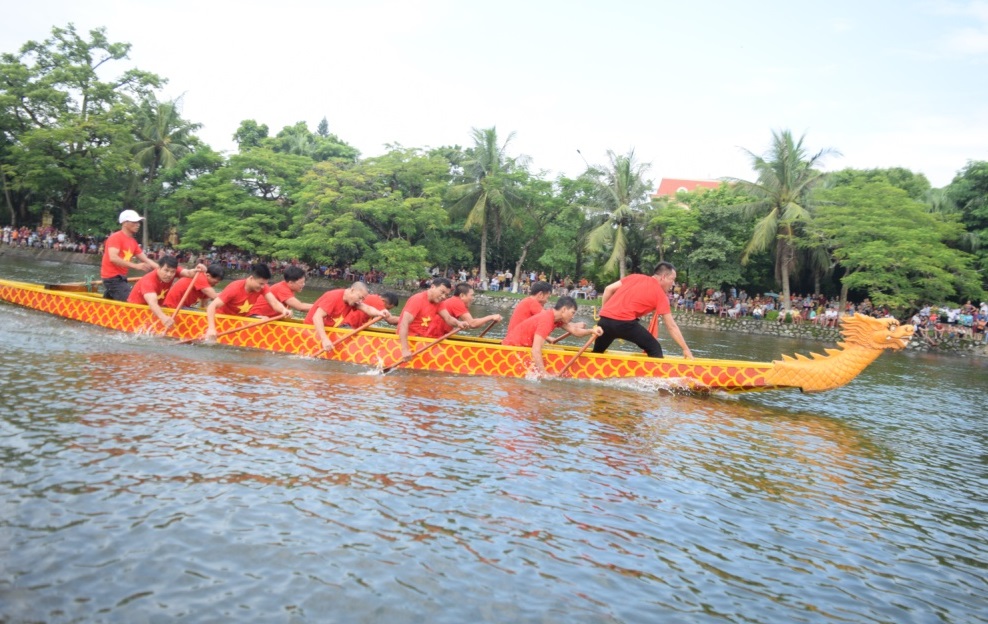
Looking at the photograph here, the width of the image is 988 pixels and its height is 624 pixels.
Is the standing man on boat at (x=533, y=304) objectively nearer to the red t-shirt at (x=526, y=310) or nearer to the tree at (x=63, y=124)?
the red t-shirt at (x=526, y=310)

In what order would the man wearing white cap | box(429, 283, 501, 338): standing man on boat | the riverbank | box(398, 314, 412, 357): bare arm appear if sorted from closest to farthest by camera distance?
box(398, 314, 412, 357): bare arm → box(429, 283, 501, 338): standing man on boat → the man wearing white cap → the riverbank

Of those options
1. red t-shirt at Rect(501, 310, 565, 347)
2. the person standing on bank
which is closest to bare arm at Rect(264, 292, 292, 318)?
red t-shirt at Rect(501, 310, 565, 347)

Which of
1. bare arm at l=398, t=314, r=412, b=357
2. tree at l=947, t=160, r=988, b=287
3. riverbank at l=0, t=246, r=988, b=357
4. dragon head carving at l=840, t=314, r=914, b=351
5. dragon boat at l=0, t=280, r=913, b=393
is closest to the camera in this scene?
dragon head carving at l=840, t=314, r=914, b=351

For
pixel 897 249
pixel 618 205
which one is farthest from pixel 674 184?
pixel 897 249

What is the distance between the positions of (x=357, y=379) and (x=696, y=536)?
20.1 feet

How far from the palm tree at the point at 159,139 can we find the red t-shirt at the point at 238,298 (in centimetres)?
4081

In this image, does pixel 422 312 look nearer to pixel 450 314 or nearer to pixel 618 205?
pixel 450 314

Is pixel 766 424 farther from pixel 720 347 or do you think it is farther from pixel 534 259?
pixel 534 259

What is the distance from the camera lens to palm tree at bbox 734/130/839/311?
35.7 meters

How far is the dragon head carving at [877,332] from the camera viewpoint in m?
10.1

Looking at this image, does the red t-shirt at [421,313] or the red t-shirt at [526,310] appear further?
the red t-shirt at [526,310]

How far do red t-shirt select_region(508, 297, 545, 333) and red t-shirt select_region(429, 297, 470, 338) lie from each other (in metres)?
0.85

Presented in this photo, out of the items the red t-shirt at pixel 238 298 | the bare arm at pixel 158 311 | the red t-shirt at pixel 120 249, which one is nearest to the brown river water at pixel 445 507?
the bare arm at pixel 158 311

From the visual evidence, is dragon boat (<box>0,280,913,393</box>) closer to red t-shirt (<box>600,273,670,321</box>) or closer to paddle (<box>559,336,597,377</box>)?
paddle (<box>559,336,597,377</box>)
